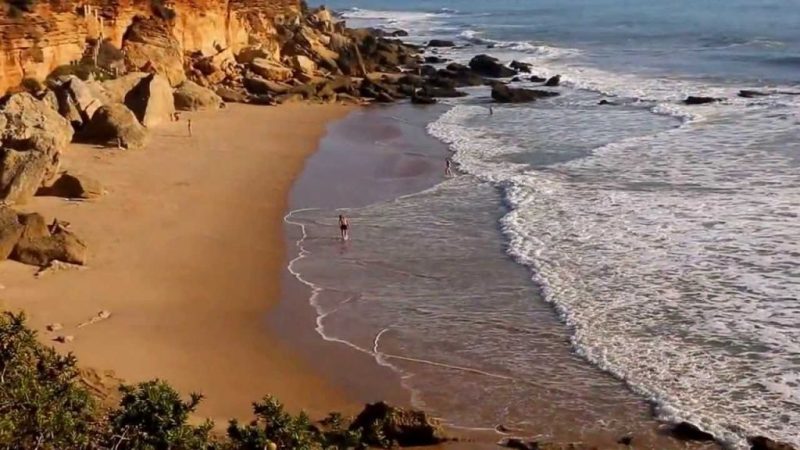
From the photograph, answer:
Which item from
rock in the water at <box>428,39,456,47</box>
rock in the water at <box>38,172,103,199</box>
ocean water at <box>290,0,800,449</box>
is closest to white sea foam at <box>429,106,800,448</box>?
ocean water at <box>290,0,800,449</box>

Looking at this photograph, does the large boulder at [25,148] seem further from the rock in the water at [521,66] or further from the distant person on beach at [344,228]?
the rock in the water at [521,66]

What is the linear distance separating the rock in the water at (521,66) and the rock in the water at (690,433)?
41.4 meters

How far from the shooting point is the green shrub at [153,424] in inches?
291

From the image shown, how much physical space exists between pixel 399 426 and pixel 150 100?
21055 millimetres

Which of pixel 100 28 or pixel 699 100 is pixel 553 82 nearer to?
pixel 699 100

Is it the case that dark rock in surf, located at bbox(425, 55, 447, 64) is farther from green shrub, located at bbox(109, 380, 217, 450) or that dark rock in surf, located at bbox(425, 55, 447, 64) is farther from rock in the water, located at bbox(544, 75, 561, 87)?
green shrub, located at bbox(109, 380, 217, 450)

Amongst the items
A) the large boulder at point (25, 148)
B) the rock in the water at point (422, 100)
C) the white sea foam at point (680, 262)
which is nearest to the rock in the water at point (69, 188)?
the large boulder at point (25, 148)

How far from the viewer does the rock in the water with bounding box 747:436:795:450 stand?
35.3 ft

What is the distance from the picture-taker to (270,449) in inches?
313

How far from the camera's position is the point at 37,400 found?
23.7ft

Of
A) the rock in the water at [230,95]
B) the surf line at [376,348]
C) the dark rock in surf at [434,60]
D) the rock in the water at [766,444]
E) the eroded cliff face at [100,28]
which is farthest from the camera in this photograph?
the dark rock in surf at [434,60]

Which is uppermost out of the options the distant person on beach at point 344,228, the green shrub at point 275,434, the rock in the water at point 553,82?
the green shrub at point 275,434

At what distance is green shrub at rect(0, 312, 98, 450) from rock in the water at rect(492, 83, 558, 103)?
111 feet

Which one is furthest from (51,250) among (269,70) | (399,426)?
(269,70)
